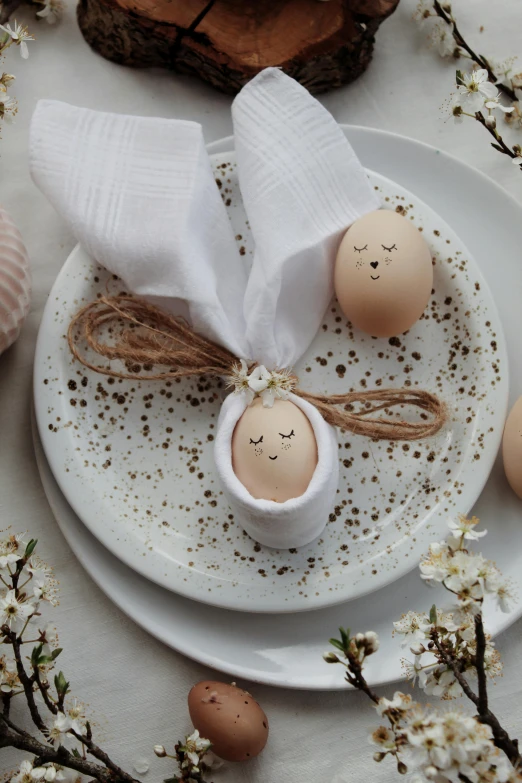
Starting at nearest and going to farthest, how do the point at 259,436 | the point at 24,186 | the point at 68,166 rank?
the point at 259,436 → the point at 68,166 → the point at 24,186

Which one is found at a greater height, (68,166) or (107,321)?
(68,166)

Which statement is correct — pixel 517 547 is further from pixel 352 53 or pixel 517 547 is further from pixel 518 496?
pixel 352 53

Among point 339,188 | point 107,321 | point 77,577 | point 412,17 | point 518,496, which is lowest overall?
point 77,577

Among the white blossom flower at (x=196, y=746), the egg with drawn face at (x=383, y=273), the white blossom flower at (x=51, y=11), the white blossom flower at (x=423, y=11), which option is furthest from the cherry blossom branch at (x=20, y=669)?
the white blossom flower at (x=423, y=11)

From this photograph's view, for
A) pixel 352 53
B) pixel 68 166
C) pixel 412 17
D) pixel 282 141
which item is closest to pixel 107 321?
pixel 68 166

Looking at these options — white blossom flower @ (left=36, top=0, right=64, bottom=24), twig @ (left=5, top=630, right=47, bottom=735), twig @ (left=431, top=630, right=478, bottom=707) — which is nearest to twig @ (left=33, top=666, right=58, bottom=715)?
twig @ (left=5, top=630, right=47, bottom=735)

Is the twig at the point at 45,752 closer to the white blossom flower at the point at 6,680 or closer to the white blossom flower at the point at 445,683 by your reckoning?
the white blossom flower at the point at 6,680

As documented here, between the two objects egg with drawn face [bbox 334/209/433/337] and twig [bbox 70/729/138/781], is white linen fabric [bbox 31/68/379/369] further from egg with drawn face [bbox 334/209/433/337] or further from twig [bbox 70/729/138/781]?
twig [bbox 70/729/138/781]
